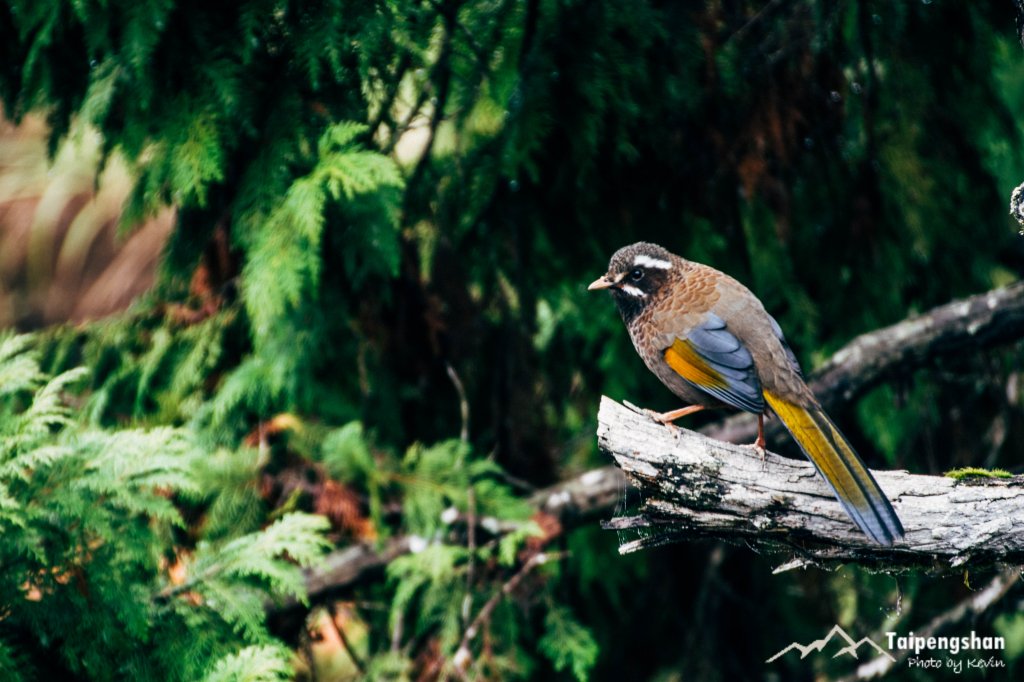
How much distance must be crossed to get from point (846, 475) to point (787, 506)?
0.21 m

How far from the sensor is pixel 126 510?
10.4ft

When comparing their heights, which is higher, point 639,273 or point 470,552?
point 639,273

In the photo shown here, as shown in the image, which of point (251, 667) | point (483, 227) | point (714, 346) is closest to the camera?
point (251, 667)

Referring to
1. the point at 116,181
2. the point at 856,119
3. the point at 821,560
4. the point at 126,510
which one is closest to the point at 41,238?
the point at 116,181

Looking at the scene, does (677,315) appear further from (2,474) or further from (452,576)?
(2,474)

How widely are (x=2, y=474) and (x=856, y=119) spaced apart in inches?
158

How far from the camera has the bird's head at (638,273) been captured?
385 cm

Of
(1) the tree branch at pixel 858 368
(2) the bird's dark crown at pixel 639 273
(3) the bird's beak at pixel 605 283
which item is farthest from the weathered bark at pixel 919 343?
(3) the bird's beak at pixel 605 283

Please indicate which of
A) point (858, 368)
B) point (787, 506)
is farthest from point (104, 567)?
point (858, 368)

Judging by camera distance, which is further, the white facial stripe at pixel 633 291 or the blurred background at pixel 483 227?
the white facial stripe at pixel 633 291

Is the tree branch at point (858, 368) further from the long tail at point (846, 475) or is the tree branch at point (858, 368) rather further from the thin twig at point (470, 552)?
the long tail at point (846, 475)

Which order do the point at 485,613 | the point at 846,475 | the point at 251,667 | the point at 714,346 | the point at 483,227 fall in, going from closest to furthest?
the point at 251,667 < the point at 846,475 < the point at 714,346 < the point at 485,613 < the point at 483,227

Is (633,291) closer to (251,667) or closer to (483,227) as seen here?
(483,227)

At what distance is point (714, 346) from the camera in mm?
3584
